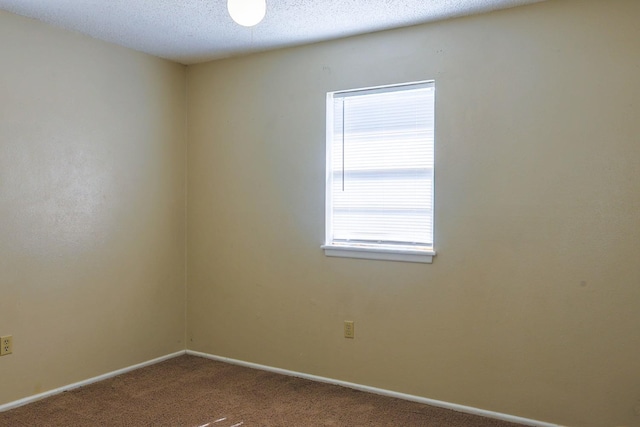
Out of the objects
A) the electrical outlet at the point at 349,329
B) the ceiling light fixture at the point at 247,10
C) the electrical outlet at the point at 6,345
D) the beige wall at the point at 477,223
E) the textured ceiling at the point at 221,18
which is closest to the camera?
the ceiling light fixture at the point at 247,10

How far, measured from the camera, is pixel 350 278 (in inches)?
142

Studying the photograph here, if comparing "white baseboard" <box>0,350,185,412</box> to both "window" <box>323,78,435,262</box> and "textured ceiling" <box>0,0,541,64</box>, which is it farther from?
"textured ceiling" <box>0,0,541,64</box>

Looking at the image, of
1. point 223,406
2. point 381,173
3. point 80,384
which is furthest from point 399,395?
point 80,384

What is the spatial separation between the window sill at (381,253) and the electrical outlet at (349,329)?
0.46 metres

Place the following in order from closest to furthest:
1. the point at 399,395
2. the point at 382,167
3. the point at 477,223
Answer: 1. the point at 477,223
2. the point at 399,395
3. the point at 382,167

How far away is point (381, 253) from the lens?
11.4ft

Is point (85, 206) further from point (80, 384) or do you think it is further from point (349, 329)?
point (349, 329)

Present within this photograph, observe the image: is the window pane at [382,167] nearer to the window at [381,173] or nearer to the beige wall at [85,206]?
the window at [381,173]

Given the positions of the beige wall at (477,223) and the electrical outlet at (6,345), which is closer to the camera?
the beige wall at (477,223)

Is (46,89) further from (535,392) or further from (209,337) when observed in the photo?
(535,392)

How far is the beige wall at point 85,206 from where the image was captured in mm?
3213

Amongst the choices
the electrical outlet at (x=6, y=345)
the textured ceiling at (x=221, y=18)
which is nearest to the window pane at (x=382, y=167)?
the textured ceiling at (x=221, y=18)

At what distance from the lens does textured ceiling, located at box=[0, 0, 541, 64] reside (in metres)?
2.97

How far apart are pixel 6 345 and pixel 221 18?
2.38 metres
